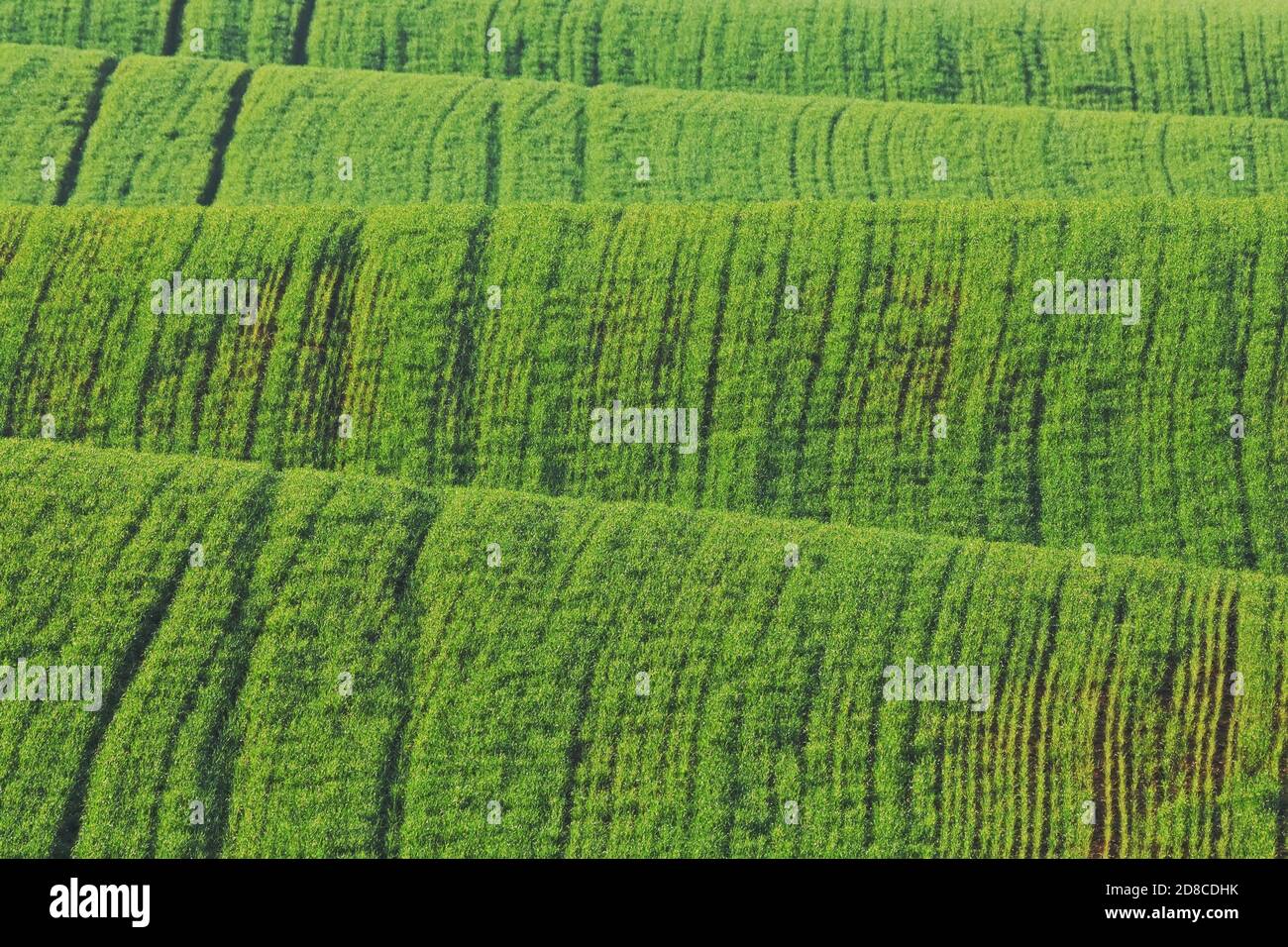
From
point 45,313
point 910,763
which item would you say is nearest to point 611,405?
point 910,763

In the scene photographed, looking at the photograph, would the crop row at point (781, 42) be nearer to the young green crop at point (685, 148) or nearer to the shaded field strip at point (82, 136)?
the young green crop at point (685, 148)

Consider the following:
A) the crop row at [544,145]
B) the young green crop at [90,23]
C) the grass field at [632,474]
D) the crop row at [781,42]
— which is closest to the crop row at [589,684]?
the grass field at [632,474]

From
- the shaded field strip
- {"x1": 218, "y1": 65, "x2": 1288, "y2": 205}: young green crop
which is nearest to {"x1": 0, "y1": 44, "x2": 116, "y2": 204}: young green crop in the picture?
the shaded field strip

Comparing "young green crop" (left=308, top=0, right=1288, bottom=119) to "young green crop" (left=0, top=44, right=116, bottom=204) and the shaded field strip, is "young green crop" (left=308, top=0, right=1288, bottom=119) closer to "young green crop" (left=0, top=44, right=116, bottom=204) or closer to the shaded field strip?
the shaded field strip

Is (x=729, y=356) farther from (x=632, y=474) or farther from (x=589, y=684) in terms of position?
(x=589, y=684)

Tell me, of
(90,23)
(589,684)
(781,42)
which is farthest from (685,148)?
(90,23)
